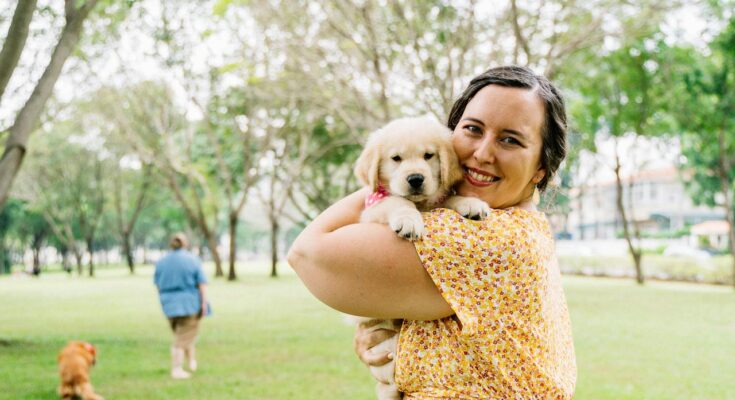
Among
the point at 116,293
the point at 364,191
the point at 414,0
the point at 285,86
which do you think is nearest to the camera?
the point at 364,191

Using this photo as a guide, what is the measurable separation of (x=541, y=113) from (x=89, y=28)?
16.4 metres

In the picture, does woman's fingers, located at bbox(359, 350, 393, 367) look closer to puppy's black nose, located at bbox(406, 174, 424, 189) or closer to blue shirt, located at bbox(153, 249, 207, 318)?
puppy's black nose, located at bbox(406, 174, 424, 189)

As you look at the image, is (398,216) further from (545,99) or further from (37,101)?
(37,101)

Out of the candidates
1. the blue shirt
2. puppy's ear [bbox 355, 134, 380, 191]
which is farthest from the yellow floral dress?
the blue shirt

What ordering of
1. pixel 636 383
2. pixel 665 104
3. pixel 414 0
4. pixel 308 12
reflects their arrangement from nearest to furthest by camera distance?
pixel 636 383 < pixel 414 0 < pixel 308 12 < pixel 665 104

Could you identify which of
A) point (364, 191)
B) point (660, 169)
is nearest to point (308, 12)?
point (364, 191)

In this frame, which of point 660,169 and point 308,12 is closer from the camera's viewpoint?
point 308,12

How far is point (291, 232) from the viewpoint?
8769cm

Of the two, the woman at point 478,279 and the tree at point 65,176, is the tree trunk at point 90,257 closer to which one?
the tree at point 65,176

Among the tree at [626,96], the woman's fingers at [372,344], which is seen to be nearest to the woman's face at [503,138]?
the woman's fingers at [372,344]

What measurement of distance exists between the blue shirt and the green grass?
1.09 metres

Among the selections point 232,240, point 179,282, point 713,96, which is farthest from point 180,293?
point 232,240

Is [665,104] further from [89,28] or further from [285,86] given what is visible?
[89,28]

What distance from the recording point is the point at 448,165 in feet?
8.71
